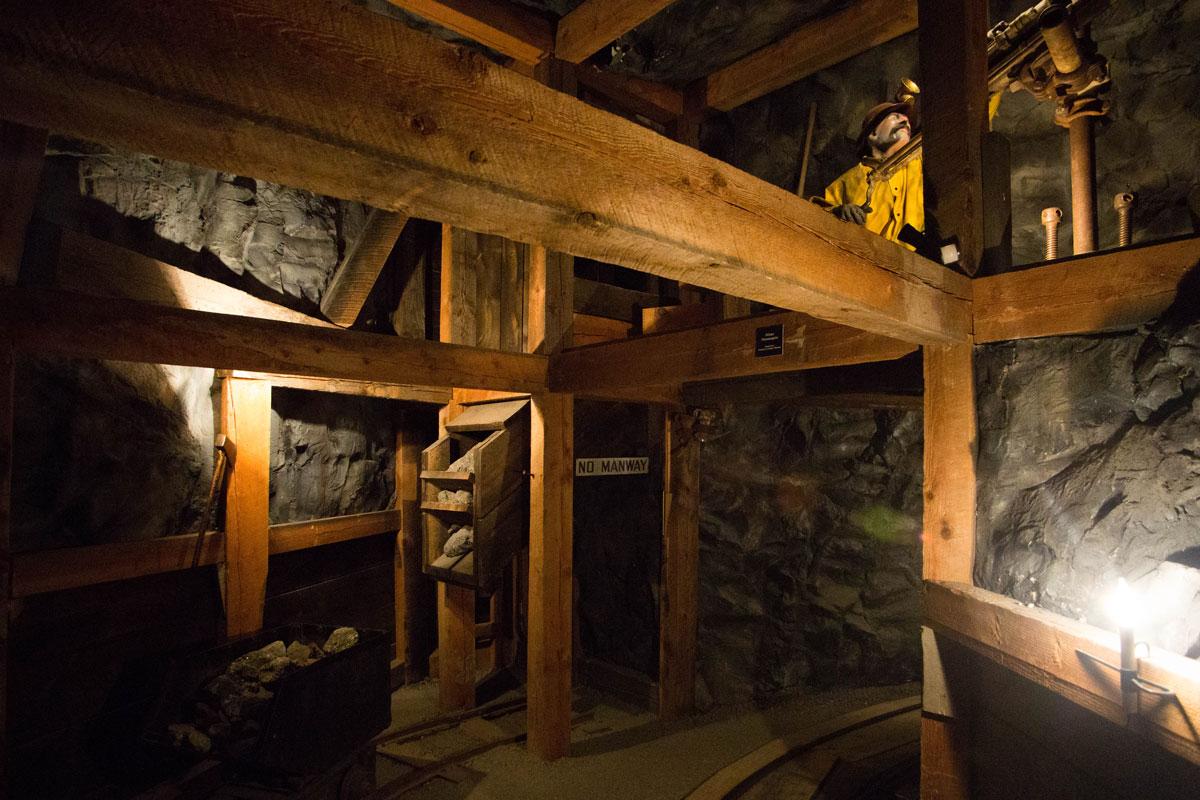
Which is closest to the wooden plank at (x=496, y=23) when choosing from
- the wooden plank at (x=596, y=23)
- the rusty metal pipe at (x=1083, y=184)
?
the wooden plank at (x=596, y=23)

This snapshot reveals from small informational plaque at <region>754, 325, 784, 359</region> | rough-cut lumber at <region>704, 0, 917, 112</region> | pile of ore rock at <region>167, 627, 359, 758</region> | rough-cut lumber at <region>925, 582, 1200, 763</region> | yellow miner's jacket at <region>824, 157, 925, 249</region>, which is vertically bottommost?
pile of ore rock at <region>167, 627, 359, 758</region>

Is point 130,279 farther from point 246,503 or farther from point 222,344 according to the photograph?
point 246,503

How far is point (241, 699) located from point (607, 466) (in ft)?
10.5

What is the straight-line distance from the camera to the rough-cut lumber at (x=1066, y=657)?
1.54 meters

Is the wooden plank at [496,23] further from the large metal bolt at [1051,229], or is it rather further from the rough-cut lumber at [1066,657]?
the rough-cut lumber at [1066,657]

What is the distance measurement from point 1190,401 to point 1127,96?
5010 mm

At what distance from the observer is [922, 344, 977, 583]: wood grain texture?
2455mm

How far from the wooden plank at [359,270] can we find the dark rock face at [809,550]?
401 centimetres

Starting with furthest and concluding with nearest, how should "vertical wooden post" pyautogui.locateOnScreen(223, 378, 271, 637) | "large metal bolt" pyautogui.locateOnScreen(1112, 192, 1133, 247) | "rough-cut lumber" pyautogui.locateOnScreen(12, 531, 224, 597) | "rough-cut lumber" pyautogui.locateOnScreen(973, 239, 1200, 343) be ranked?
"vertical wooden post" pyautogui.locateOnScreen(223, 378, 271, 637) → "rough-cut lumber" pyautogui.locateOnScreen(12, 531, 224, 597) → "large metal bolt" pyautogui.locateOnScreen(1112, 192, 1133, 247) → "rough-cut lumber" pyautogui.locateOnScreen(973, 239, 1200, 343)

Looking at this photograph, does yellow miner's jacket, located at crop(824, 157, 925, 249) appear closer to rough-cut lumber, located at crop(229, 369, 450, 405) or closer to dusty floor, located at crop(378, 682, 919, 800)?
rough-cut lumber, located at crop(229, 369, 450, 405)

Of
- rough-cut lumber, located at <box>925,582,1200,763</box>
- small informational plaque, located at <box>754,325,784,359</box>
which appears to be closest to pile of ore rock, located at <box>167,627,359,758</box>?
small informational plaque, located at <box>754,325,784,359</box>

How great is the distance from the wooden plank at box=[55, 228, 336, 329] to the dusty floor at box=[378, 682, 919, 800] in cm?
372

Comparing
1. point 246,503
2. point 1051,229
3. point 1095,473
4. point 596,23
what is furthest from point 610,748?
point 596,23

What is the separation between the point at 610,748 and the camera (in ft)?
17.9
